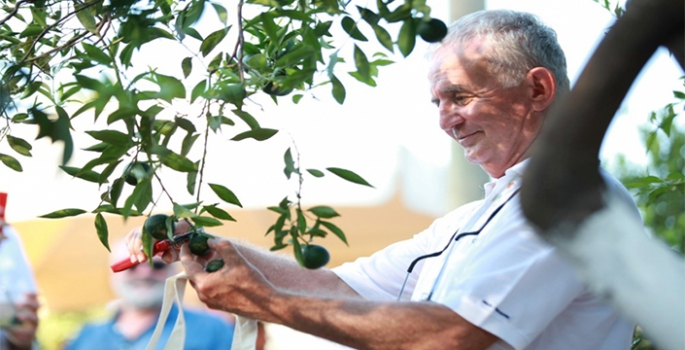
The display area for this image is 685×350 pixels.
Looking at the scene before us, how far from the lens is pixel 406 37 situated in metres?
1.34

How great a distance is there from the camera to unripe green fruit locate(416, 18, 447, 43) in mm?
1398

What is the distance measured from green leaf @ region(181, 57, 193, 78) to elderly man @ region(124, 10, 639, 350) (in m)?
0.52

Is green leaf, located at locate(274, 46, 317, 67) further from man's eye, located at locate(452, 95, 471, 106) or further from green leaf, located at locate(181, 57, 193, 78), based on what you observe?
man's eye, located at locate(452, 95, 471, 106)

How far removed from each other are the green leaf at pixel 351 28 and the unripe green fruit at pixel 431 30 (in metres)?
0.10

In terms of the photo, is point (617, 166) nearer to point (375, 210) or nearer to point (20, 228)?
point (375, 210)

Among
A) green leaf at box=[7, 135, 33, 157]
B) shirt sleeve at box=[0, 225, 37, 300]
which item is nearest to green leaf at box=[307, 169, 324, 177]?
green leaf at box=[7, 135, 33, 157]

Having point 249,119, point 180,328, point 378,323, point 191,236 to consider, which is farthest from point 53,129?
point 180,328

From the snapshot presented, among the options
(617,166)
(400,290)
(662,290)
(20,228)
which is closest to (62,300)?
(20,228)

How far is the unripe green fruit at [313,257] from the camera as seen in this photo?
166 centimetres

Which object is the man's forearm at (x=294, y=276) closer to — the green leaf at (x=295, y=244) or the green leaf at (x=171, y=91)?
the green leaf at (x=295, y=244)

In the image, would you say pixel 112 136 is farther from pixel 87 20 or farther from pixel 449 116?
pixel 449 116

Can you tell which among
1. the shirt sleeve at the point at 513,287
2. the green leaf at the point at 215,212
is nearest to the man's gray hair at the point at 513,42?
the shirt sleeve at the point at 513,287

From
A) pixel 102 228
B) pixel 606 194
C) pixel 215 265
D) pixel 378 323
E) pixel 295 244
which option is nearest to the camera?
pixel 606 194

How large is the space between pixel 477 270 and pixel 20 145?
1014 millimetres
